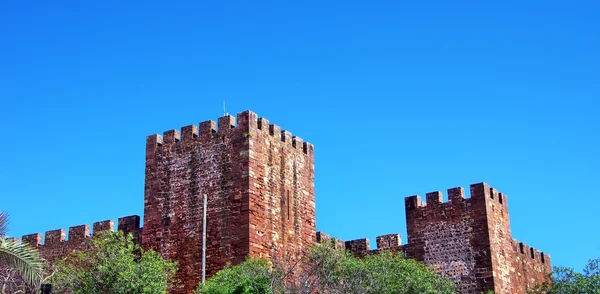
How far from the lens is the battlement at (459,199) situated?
34.0 m

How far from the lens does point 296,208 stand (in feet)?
107

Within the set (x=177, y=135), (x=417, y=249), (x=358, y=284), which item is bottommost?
(x=358, y=284)

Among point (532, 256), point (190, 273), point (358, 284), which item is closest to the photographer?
point (358, 284)

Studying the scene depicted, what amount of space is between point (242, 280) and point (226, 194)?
5455mm

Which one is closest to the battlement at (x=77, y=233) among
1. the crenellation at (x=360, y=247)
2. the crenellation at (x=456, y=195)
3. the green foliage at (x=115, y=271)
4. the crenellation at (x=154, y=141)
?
the green foliage at (x=115, y=271)

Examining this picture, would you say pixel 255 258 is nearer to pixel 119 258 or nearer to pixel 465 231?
pixel 119 258

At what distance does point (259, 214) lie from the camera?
3031 centimetres

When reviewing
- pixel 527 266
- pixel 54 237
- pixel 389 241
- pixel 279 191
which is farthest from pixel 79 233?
pixel 527 266

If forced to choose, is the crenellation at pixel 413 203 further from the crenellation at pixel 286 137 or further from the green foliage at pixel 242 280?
the green foliage at pixel 242 280

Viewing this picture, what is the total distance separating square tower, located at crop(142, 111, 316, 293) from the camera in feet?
99.0

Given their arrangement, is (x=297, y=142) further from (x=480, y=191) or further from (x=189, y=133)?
(x=480, y=191)

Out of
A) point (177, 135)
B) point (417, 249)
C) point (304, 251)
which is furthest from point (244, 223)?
point (417, 249)

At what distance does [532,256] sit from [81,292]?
19.9 m

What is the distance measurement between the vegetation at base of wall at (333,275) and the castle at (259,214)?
4.52 feet
